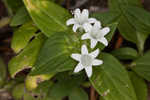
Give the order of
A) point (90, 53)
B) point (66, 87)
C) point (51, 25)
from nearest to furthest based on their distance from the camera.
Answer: point (90, 53) → point (51, 25) → point (66, 87)

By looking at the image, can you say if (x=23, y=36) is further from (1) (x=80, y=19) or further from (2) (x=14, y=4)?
(1) (x=80, y=19)

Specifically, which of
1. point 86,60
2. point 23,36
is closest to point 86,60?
point 86,60

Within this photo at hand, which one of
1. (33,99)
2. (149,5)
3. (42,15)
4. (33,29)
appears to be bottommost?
(33,99)

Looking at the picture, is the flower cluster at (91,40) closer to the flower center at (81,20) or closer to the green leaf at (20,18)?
the flower center at (81,20)

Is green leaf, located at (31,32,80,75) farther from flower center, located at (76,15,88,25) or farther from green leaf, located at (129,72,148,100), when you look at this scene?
green leaf, located at (129,72,148,100)

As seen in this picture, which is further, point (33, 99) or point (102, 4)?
point (102, 4)

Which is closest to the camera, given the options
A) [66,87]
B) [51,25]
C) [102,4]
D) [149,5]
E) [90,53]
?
[90,53]

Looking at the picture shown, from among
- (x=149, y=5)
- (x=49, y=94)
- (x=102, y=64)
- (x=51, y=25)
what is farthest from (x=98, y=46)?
(x=149, y=5)

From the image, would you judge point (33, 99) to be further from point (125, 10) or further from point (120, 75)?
point (125, 10)
